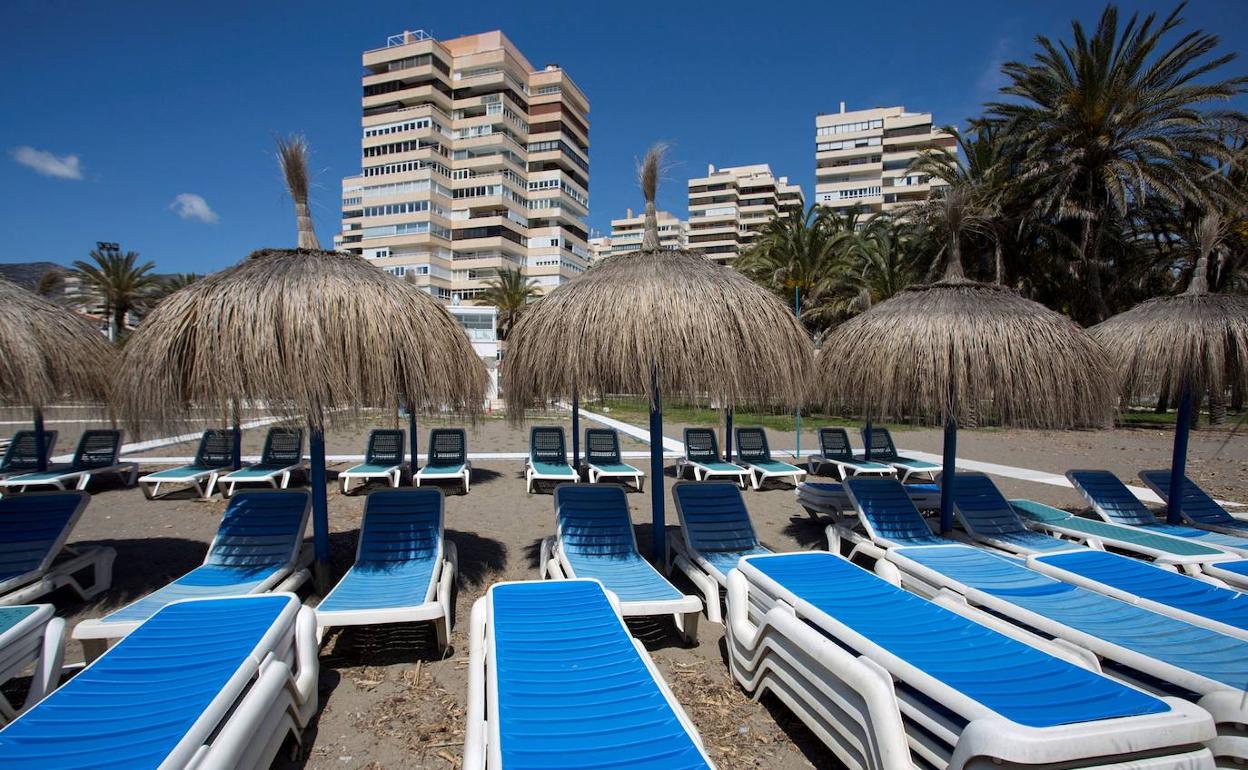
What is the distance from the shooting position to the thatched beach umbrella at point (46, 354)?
4.88 m

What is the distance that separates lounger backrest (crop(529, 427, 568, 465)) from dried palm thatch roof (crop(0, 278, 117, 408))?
668cm

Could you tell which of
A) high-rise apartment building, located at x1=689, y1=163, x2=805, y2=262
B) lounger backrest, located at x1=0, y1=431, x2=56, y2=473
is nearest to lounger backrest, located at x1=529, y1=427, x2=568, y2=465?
lounger backrest, located at x1=0, y1=431, x2=56, y2=473

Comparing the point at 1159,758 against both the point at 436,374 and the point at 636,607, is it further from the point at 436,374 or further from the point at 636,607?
the point at 436,374

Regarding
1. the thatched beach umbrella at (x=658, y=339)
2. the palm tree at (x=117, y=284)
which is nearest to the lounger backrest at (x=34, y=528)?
the thatched beach umbrella at (x=658, y=339)

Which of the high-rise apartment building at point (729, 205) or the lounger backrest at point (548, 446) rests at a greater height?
the high-rise apartment building at point (729, 205)

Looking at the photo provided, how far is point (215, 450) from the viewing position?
1031 centimetres

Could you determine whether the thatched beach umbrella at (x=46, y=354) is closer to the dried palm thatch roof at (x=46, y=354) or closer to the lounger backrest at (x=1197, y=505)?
the dried palm thatch roof at (x=46, y=354)

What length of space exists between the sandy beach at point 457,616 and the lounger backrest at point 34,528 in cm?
54

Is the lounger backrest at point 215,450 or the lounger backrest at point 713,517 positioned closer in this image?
the lounger backrest at point 713,517

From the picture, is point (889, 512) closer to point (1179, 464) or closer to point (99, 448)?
point (1179, 464)

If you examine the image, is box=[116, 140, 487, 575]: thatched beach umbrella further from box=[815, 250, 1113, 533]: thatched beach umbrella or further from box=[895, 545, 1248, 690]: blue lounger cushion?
box=[895, 545, 1248, 690]: blue lounger cushion

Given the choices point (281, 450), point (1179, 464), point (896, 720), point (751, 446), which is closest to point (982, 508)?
point (1179, 464)

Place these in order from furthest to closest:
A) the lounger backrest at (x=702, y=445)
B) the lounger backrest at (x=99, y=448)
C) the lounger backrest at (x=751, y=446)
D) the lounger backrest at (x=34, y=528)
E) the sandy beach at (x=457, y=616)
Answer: the lounger backrest at (x=751, y=446) < the lounger backrest at (x=702, y=445) < the lounger backrest at (x=99, y=448) < the lounger backrest at (x=34, y=528) < the sandy beach at (x=457, y=616)

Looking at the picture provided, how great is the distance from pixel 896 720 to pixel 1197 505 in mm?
8014
